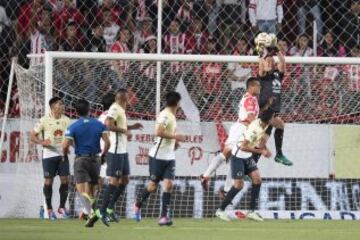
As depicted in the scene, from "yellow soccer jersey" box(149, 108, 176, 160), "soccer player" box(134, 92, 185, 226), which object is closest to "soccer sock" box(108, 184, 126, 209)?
"soccer player" box(134, 92, 185, 226)

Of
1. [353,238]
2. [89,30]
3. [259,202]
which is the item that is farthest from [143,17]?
[353,238]

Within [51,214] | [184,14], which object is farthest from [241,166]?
[184,14]

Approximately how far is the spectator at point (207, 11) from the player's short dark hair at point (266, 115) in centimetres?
323

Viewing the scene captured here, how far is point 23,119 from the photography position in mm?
22969

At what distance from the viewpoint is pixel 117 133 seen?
20.3 meters

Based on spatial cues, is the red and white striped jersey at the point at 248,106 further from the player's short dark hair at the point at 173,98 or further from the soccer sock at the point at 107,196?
the soccer sock at the point at 107,196

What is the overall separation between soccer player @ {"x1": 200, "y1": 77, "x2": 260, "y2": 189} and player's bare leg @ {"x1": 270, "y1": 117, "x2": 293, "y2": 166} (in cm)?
39

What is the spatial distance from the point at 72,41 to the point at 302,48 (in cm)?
424

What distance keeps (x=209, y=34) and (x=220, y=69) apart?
0.75m

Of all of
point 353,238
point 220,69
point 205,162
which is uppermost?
point 220,69

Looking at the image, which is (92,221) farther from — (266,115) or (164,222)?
(266,115)

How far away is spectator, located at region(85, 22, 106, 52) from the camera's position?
77.5 ft

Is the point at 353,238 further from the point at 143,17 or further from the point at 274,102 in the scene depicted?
the point at 143,17

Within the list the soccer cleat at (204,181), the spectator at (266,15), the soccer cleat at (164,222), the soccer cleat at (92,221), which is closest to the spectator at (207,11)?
the spectator at (266,15)
